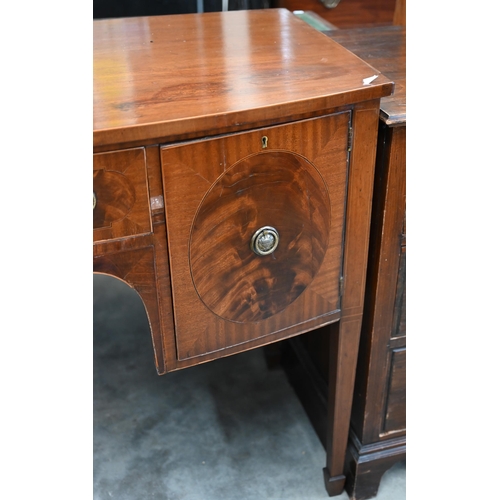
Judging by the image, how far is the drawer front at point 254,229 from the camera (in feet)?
2.04

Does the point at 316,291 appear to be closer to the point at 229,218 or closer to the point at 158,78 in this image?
the point at 229,218

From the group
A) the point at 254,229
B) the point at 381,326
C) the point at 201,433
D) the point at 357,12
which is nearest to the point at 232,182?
the point at 254,229

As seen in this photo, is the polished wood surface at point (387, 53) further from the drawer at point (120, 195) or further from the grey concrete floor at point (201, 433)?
the grey concrete floor at point (201, 433)

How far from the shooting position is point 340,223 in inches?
28.8

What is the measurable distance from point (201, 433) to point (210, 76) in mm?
679

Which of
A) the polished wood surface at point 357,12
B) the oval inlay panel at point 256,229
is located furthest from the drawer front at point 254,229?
the polished wood surface at point 357,12

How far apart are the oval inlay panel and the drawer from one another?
64 mm

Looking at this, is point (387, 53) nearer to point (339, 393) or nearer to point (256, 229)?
point (256, 229)

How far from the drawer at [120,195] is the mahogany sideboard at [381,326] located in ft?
0.94

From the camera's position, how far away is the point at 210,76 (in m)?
0.67
